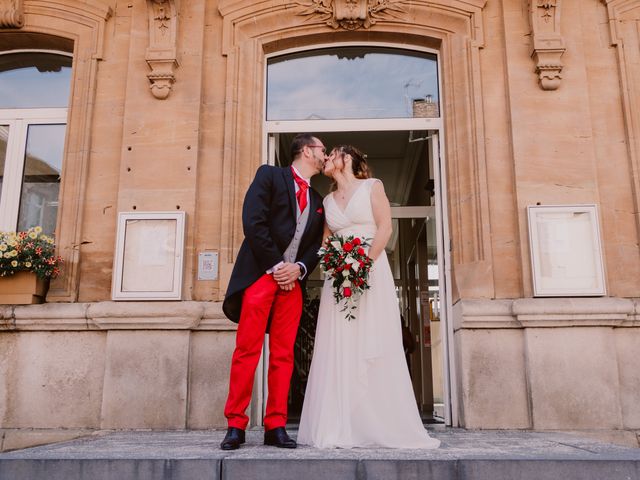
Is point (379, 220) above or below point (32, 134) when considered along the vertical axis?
below

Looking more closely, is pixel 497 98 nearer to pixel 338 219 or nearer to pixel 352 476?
pixel 338 219

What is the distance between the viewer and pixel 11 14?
6914 mm

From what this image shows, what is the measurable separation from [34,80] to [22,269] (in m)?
2.53

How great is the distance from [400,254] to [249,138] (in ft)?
26.5

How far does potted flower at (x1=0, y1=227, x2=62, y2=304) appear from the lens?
614 cm

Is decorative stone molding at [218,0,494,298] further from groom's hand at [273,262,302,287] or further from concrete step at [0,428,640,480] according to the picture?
Answer: concrete step at [0,428,640,480]

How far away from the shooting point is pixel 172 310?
19.5 ft

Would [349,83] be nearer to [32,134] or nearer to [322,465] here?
[32,134]

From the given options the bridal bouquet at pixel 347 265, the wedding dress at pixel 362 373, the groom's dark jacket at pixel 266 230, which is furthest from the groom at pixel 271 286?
the wedding dress at pixel 362 373

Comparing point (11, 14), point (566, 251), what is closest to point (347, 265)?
point (566, 251)

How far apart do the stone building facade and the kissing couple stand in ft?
5.13

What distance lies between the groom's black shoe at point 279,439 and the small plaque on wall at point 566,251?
283 centimetres

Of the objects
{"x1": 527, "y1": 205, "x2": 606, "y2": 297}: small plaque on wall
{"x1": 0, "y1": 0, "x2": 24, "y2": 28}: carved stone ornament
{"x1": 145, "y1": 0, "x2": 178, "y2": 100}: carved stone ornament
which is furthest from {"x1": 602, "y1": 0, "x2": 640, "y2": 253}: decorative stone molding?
{"x1": 0, "y1": 0, "x2": 24, "y2": 28}: carved stone ornament

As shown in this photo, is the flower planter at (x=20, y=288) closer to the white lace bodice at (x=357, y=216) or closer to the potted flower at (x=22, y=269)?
the potted flower at (x=22, y=269)
